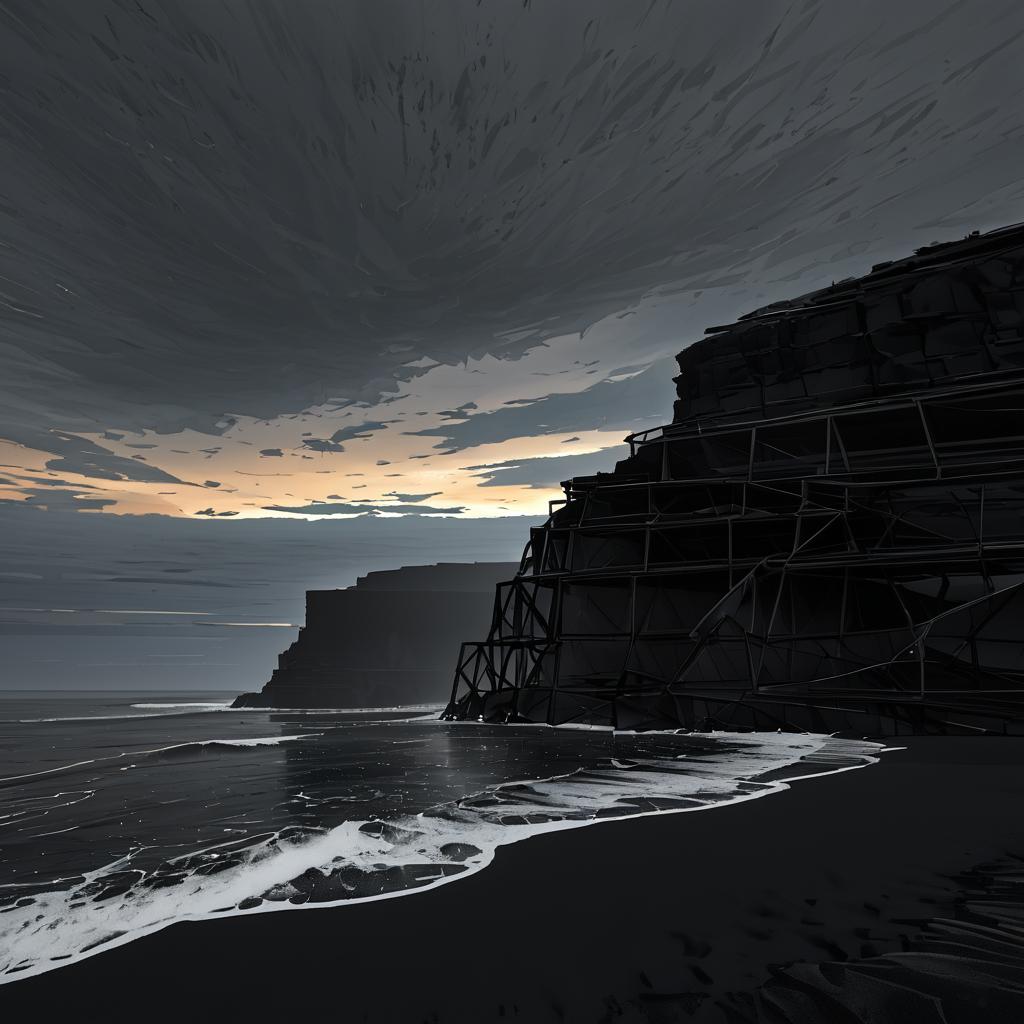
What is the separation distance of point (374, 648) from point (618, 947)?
538 feet

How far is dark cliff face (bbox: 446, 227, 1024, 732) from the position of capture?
22.5 meters

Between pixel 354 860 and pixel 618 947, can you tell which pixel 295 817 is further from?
pixel 618 947

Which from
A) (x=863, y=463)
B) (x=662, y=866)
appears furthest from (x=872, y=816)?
(x=863, y=463)

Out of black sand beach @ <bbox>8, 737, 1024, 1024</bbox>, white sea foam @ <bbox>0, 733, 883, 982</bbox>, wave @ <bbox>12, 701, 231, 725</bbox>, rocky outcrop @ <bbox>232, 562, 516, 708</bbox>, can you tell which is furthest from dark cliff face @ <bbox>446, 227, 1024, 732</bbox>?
rocky outcrop @ <bbox>232, 562, 516, 708</bbox>

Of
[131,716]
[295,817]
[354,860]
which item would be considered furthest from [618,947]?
[131,716]

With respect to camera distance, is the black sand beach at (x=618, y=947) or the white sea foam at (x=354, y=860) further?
the white sea foam at (x=354, y=860)

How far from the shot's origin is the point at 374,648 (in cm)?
16038

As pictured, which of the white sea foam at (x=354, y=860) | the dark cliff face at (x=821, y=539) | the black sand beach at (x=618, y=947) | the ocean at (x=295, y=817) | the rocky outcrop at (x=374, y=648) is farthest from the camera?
the rocky outcrop at (x=374, y=648)

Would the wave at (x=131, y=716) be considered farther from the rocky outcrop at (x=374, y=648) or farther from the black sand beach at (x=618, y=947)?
the black sand beach at (x=618, y=947)

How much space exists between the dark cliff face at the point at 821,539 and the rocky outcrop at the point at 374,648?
11567 cm

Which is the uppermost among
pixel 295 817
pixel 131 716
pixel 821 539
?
pixel 821 539

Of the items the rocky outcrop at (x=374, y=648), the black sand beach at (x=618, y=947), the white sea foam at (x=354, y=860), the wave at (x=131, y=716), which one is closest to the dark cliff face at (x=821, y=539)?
the white sea foam at (x=354, y=860)

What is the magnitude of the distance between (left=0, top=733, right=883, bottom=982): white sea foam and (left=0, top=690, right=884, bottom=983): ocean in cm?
2

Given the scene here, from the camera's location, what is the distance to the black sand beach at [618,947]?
304cm
